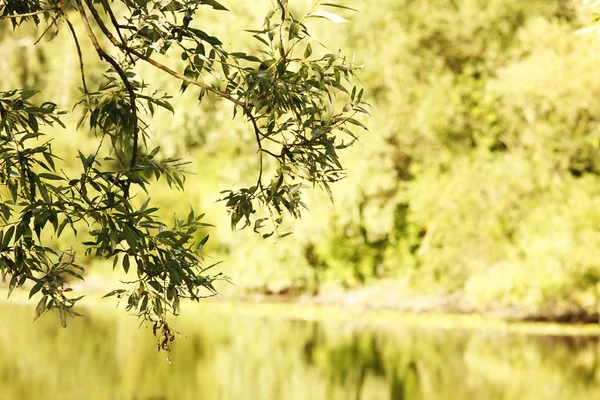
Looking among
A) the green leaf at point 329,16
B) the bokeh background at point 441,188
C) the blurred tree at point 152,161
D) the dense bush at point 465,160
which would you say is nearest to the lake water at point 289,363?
the bokeh background at point 441,188

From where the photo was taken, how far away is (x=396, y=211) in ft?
58.4

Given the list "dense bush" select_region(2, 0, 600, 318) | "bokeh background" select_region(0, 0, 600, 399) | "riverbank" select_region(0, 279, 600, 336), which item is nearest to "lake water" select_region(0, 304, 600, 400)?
"bokeh background" select_region(0, 0, 600, 399)

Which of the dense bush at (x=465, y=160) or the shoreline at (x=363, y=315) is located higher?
the dense bush at (x=465, y=160)

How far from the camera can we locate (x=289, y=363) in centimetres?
1265

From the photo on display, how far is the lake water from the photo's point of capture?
10875 mm

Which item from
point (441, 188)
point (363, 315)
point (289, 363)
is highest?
point (441, 188)

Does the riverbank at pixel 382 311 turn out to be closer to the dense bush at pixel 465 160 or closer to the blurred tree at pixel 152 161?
the dense bush at pixel 465 160

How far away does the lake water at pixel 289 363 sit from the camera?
1088cm

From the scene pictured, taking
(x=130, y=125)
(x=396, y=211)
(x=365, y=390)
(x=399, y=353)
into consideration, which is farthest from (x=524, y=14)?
(x=130, y=125)

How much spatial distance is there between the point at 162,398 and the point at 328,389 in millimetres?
1838

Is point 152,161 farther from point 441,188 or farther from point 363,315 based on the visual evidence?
point 363,315

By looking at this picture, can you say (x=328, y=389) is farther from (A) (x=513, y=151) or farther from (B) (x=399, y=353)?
(A) (x=513, y=151)

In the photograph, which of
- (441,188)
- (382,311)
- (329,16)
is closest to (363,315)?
(382,311)

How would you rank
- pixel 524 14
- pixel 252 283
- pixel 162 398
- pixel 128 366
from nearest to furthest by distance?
pixel 162 398 < pixel 128 366 < pixel 524 14 < pixel 252 283
